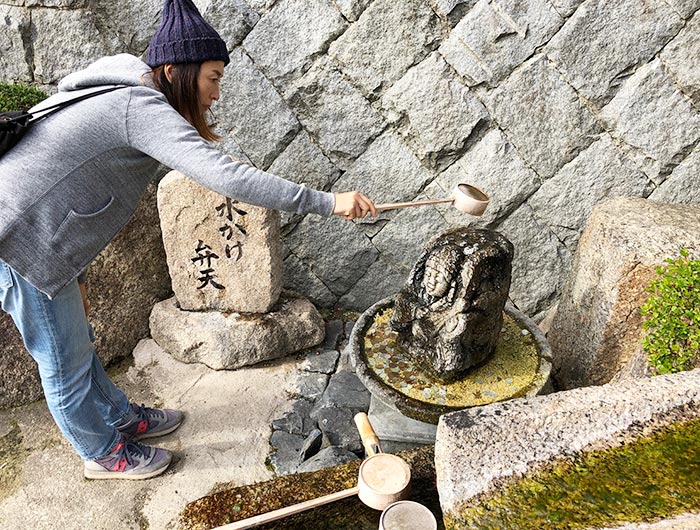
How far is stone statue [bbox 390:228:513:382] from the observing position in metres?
2.95

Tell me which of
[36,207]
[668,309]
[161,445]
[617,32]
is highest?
[617,32]

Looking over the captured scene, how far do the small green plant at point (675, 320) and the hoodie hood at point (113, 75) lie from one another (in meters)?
2.70

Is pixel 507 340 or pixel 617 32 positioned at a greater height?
pixel 617 32

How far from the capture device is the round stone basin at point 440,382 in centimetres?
300

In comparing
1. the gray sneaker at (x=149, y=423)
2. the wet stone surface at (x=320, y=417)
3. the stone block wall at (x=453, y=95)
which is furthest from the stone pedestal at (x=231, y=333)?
the stone block wall at (x=453, y=95)

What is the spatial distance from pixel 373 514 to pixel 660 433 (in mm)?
1171

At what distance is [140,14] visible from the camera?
14.0 ft

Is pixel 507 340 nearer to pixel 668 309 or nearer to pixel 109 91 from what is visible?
pixel 668 309

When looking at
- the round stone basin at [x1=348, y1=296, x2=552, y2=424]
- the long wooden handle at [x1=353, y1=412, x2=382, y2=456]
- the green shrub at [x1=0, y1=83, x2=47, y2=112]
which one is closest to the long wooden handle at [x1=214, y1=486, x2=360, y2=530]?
the long wooden handle at [x1=353, y1=412, x2=382, y2=456]

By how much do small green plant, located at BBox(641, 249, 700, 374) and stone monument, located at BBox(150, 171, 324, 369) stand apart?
2.58m

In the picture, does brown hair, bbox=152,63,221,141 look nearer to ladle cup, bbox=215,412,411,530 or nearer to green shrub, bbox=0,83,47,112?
ladle cup, bbox=215,412,411,530

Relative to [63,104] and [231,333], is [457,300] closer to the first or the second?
[231,333]

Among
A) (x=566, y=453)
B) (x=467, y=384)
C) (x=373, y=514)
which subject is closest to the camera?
(x=566, y=453)

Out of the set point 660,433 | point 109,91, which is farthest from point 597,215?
point 109,91
